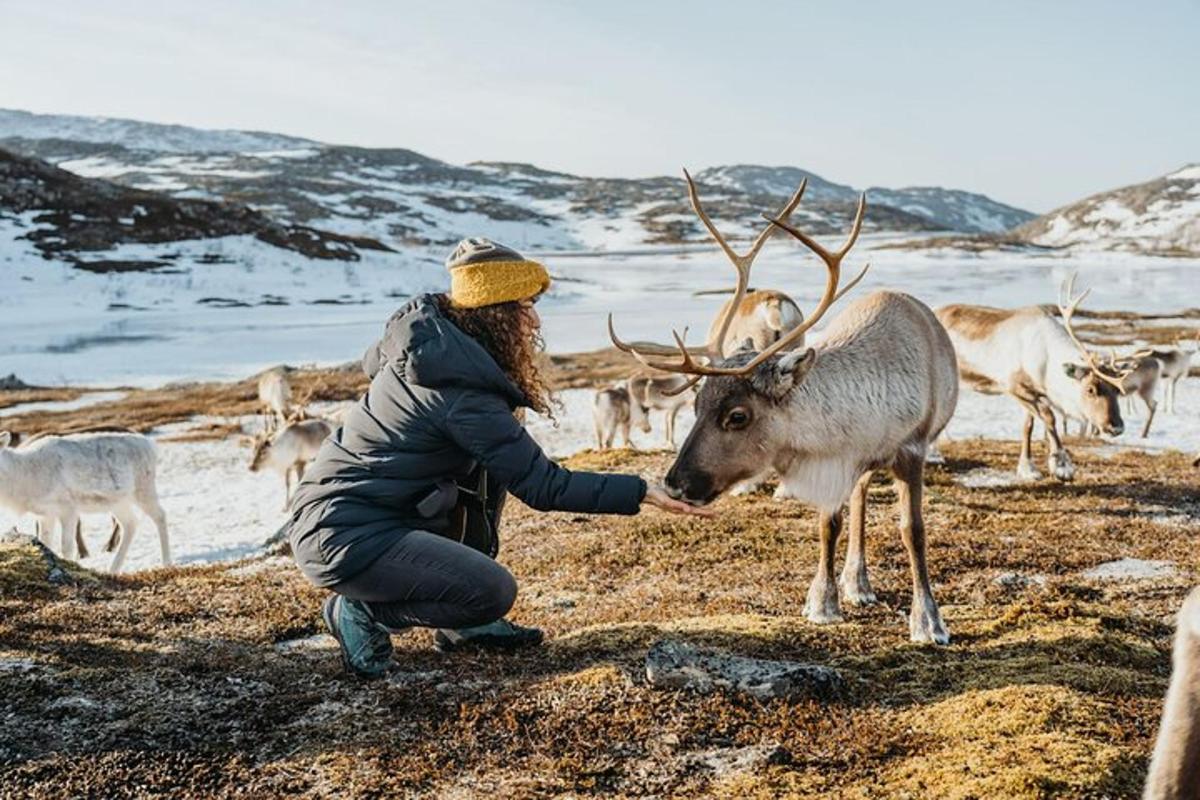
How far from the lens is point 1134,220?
140m

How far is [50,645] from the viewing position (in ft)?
15.9

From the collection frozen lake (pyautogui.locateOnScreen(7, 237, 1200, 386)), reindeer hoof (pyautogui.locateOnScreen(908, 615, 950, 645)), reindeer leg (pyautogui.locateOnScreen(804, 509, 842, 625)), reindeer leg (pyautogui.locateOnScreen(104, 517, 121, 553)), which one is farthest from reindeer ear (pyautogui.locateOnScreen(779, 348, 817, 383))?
frozen lake (pyautogui.locateOnScreen(7, 237, 1200, 386))

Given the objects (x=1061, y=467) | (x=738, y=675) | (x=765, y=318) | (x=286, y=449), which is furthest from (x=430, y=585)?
(x=286, y=449)

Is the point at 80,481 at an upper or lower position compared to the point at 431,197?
lower

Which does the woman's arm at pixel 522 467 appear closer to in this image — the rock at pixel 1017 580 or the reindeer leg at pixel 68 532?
the rock at pixel 1017 580

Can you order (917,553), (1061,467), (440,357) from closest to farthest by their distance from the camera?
(440,357), (917,553), (1061,467)

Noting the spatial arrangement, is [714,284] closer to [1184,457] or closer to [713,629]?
[1184,457]

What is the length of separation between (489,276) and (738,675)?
6.60 feet

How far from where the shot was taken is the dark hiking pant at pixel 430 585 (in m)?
4.18

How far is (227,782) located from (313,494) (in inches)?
51.6

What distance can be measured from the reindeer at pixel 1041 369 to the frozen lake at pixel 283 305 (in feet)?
33.4

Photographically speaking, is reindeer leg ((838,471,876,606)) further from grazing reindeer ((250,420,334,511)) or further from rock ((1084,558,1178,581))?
grazing reindeer ((250,420,334,511))

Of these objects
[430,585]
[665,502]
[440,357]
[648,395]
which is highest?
[440,357]

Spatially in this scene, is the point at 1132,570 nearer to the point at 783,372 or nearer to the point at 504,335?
the point at 783,372
